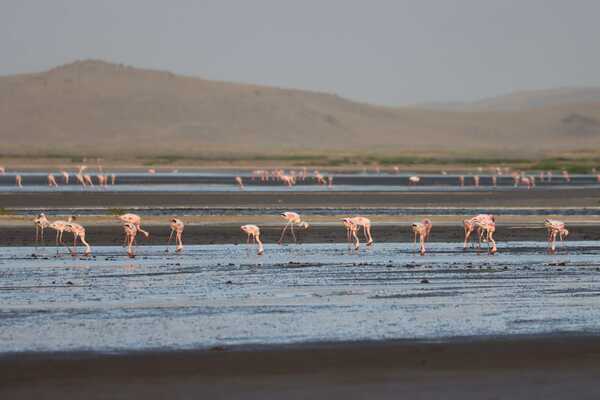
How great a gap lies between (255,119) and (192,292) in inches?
6213

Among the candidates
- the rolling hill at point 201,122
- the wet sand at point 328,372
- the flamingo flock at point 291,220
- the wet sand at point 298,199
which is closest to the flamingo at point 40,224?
the flamingo flock at point 291,220

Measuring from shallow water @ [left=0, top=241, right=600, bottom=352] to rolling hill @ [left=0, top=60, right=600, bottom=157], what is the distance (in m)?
117

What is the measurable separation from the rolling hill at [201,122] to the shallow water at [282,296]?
117m

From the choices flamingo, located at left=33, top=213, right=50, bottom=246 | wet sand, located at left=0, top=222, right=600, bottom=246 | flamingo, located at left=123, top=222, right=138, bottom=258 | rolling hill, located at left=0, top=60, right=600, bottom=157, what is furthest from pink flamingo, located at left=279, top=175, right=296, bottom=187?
rolling hill, located at left=0, top=60, right=600, bottom=157

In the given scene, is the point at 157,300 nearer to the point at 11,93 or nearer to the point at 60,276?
the point at 60,276

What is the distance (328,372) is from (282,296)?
203 inches

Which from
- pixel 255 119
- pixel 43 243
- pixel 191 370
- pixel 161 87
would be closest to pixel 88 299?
pixel 191 370

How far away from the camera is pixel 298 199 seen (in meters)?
43.6

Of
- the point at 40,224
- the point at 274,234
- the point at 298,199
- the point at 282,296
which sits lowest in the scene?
the point at 298,199

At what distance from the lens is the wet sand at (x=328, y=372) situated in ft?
35.2

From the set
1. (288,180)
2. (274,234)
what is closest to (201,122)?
(288,180)

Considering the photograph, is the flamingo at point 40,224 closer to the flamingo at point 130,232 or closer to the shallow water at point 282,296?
the shallow water at point 282,296

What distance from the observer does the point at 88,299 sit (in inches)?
643

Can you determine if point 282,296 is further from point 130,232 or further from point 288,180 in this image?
point 288,180
